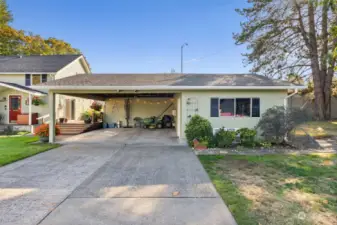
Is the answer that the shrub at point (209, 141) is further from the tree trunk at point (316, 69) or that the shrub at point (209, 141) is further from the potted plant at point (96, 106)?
the tree trunk at point (316, 69)

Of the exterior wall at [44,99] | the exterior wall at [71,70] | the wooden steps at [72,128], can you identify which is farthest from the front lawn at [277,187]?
the exterior wall at [71,70]

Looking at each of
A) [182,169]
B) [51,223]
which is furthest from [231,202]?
[51,223]

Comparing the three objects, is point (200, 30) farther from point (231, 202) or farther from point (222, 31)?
point (231, 202)

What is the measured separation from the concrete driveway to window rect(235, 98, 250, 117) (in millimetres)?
3980

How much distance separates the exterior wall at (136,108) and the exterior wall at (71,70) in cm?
404

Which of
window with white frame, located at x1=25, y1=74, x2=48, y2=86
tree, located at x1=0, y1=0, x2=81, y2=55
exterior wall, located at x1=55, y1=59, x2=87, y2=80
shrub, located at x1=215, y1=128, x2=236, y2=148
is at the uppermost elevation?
tree, located at x1=0, y1=0, x2=81, y2=55

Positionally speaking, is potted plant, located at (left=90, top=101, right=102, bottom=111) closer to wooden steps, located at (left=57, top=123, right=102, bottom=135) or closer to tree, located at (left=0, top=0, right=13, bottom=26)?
wooden steps, located at (left=57, top=123, right=102, bottom=135)

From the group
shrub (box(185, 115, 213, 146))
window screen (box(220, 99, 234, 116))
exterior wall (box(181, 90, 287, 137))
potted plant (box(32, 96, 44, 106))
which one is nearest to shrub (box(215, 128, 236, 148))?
shrub (box(185, 115, 213, 146))

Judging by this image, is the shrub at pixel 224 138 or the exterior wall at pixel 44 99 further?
the exterior wall at pixel 44 99

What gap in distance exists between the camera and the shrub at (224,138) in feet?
29.2

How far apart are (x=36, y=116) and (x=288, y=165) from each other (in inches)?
609

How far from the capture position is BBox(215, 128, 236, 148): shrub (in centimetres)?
890

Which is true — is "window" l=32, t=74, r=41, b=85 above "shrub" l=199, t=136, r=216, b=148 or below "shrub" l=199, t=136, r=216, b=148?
above

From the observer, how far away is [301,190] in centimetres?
435
